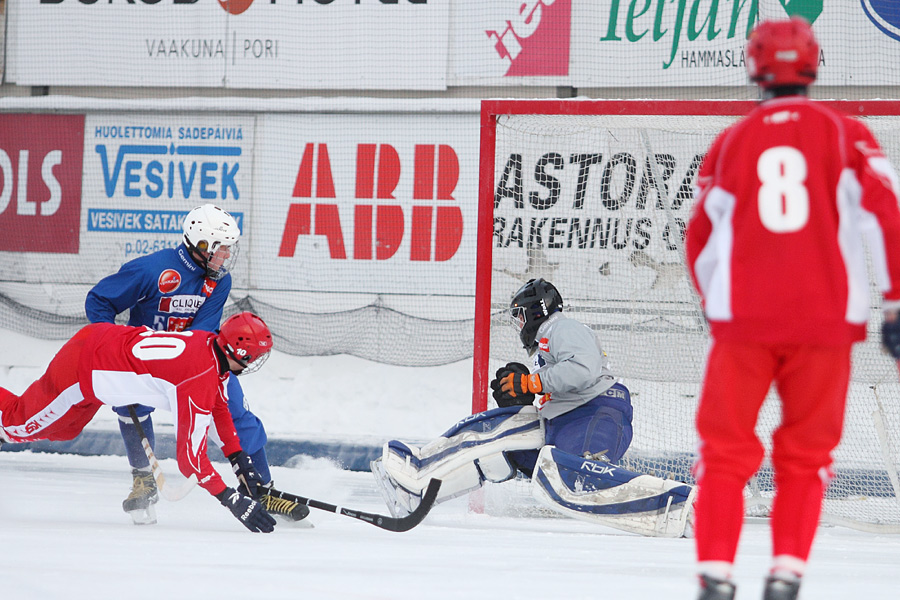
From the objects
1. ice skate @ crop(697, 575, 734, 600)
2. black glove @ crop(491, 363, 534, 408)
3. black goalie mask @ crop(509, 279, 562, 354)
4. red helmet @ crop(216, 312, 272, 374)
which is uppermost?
black goalie mask @ crop(509, 279, 562, 354)

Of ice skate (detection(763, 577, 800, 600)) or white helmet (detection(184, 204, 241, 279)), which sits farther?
white helmet (detection(184, 204, 241, 279))

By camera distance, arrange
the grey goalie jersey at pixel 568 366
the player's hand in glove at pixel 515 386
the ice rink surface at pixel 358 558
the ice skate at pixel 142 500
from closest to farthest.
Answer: the ice rink surface at pixel 358 558
the ice skate at pixel 142 500
the grey goalie jersey at pixel 568 366
the player's hand in glove at pixel 515 386

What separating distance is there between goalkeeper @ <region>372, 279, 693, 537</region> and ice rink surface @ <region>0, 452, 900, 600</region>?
137mm

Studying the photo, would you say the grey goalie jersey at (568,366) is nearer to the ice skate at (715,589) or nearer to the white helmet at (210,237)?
the white helmet at (210,237)

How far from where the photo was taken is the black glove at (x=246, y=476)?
286cm

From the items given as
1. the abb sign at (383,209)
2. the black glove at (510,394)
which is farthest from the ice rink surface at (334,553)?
the abb sign at (383,209)

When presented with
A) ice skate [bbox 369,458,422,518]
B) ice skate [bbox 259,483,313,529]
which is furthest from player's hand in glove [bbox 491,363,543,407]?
ice skate [bbox 259,483,313,529]

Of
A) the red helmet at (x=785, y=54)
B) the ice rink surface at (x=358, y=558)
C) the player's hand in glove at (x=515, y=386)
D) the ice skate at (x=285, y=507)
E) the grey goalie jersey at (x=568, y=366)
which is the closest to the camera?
the red helmet at (x=785, y=54)

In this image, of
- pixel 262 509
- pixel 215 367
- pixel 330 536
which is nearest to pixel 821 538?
pixel 330 536

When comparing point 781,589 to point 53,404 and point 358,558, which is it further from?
point 53,404

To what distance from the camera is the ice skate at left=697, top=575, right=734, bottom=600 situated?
1324 mm

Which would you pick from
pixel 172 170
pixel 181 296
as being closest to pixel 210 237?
pixel 181 296

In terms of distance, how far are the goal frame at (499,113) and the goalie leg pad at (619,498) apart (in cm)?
88

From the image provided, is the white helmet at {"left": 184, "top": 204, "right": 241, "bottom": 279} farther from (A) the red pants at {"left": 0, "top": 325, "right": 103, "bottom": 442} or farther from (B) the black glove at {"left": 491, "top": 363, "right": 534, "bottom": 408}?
(B) the black glove at {"left": 491, "top": 363, "right": 534, "bottom": 408}
